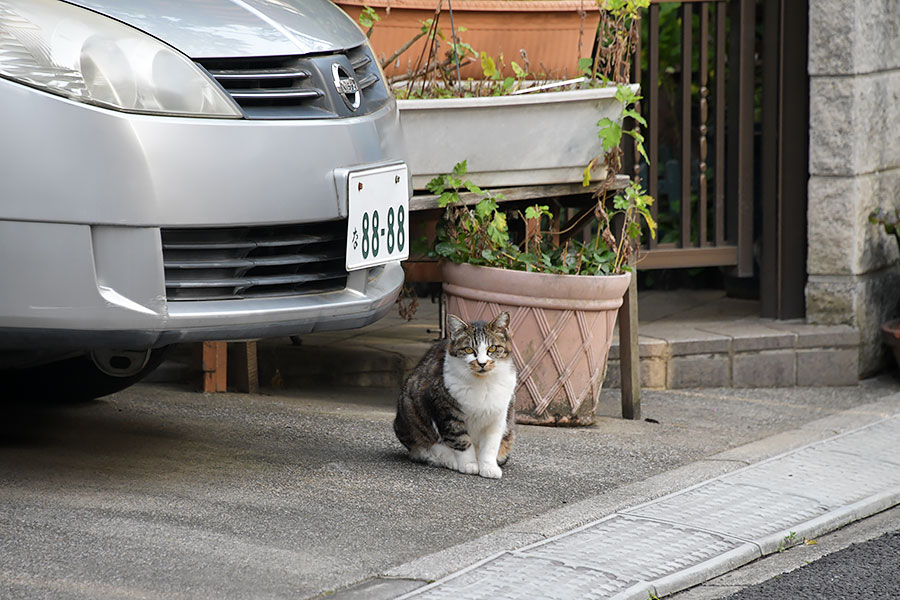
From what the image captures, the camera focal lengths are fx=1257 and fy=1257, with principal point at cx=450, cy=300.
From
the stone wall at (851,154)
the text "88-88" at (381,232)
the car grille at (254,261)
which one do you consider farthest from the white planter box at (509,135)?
the stone wall at (851,154)

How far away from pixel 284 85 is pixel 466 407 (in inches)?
47.4

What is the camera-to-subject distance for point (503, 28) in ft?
16.4

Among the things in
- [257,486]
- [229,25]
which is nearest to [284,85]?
[229,25]

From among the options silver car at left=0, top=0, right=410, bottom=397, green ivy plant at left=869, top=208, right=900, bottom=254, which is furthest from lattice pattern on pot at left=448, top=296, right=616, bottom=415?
green ivy plant at left=869, top=208, right=900, bottom=254

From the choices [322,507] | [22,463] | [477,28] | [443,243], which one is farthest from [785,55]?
[22,463]

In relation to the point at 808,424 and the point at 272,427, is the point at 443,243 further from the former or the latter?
the point at 808,424

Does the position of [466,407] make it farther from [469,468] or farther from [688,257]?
[688,257]

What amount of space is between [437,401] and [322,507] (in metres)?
0.63

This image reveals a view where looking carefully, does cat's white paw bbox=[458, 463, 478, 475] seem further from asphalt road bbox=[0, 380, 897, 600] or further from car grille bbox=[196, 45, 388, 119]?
car grille bbox=[196, 45, 388, 119]

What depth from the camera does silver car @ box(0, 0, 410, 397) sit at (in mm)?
3014

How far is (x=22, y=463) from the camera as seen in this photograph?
12.3 feet

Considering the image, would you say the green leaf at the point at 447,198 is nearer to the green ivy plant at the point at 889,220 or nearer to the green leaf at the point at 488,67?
the green leaf at the point at 488,67

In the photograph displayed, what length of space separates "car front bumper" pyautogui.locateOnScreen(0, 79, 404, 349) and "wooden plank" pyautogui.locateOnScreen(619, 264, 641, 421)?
2.07 metres

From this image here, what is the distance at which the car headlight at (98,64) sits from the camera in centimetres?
304
